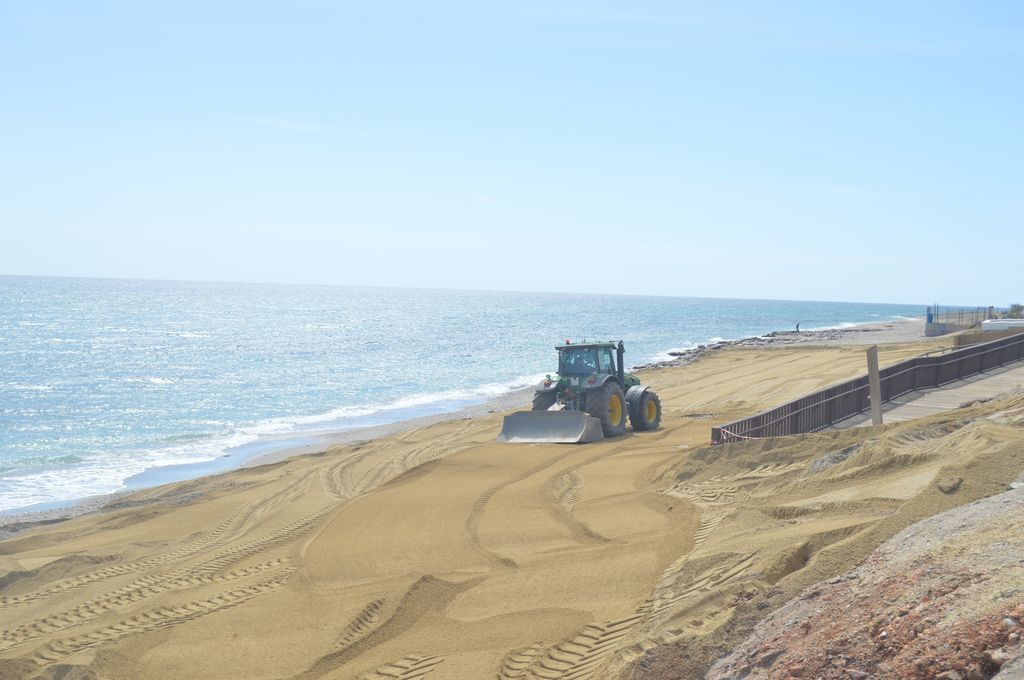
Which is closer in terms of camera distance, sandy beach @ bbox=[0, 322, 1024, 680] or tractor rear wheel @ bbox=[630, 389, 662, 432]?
sandy beach @ bbox=[0, 322, 1024, 680]

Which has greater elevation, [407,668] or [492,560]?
[492,560]

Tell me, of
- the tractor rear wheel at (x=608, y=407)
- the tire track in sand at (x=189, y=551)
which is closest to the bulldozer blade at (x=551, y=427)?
the tractor rear wheel at (x=608, y=407)

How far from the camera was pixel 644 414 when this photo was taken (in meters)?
18.1

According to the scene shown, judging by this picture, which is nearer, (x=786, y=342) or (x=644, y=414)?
(x=644, y=414)

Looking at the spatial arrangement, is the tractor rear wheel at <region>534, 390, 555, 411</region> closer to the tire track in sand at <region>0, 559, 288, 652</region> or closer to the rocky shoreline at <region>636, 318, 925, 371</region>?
the tire track in sand at <region>0, 559, 288, 652</region>

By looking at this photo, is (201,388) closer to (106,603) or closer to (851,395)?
(106,603)

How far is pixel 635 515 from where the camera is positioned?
10102mm

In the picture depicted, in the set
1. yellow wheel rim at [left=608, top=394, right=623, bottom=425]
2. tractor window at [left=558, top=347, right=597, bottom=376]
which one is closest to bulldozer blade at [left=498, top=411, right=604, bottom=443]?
yellow wheel rim at [left=608, top=394, right=623, bottom=425]

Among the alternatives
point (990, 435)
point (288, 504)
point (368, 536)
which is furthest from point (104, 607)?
point (990, 435)

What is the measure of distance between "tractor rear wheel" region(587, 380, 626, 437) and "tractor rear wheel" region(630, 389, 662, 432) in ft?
1.79

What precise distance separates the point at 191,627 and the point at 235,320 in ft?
307

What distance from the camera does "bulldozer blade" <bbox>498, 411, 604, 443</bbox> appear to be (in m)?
16.2

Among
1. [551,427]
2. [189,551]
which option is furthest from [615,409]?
[189,551]

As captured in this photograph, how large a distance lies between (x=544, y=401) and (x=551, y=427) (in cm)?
127
